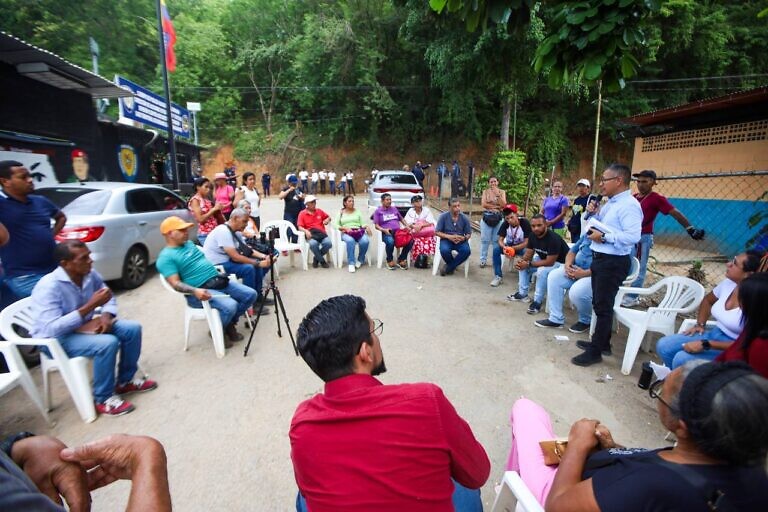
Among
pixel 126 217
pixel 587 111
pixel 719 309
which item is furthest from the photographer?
pixel 587 111

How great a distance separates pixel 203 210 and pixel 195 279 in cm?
276

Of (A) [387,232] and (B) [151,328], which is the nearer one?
(B) [151,328]

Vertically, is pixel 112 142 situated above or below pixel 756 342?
above

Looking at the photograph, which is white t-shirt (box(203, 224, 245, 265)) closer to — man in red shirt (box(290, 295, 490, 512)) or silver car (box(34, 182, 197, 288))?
silver car (box(34, 182, 197, 288))

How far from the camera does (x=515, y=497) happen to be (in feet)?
5.02

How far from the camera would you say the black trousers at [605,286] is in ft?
10.9

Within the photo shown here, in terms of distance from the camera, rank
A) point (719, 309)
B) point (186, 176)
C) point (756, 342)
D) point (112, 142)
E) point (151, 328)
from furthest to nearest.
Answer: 1. point (186, 176)
2. point (112, 142)
3. point (151, 328)
4. point (719, 309)
5. point (756, 342)

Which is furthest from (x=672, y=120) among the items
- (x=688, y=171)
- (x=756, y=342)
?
(x=756, y=342)

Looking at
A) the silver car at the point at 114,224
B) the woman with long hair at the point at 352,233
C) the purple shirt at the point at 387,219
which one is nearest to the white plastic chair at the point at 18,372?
the silver car at the point at 114,224

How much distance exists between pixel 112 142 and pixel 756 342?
48.1 ft

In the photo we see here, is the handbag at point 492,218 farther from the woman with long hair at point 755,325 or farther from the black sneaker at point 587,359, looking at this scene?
the woman with long hair at point 755,325

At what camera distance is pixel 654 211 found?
489 centimetres

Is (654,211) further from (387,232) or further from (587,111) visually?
(587,111)

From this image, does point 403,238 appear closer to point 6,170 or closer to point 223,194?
point 223,194
